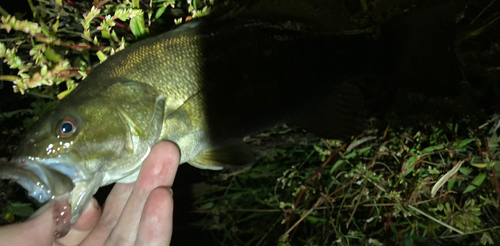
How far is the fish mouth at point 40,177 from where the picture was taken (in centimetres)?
85

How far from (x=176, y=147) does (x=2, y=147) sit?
1.25 m

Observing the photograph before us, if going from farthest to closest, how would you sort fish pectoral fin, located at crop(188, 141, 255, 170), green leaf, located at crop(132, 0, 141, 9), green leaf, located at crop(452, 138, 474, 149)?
green leaf, located at crop(452, 138, 474, 149) → green leaf, located at crop(132, 0, 141, 9) → fish pectoral fin, located at crop(188, 141, 255, 170)

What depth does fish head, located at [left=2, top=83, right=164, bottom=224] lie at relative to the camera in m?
0.88

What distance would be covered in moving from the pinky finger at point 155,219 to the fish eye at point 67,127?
31cm

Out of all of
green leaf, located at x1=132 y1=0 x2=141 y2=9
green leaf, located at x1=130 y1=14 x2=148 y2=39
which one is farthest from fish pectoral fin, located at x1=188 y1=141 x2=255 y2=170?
green leaf, located at x1=132 y1=0 x2=141 y2=9

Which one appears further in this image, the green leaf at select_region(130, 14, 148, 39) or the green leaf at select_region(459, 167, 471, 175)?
the green leaf at select_region(459, 167, 471, 175)

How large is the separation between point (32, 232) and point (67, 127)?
0.40m

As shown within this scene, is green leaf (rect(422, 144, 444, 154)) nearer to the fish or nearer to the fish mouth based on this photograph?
the fish

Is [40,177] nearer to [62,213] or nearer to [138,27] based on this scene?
[62,213]

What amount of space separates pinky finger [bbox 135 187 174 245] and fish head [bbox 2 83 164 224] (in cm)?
13

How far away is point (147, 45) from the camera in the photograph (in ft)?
3.51

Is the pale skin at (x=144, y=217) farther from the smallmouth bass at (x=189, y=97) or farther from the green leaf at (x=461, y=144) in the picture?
the green leaf at (x=461, y=144)

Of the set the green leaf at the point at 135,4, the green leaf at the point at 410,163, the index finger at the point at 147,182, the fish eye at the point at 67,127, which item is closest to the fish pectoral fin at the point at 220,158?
the index finger at the point at 147,182

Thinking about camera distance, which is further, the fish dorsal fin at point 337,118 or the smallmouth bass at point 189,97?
the fish dorsal fin at point 337,118
